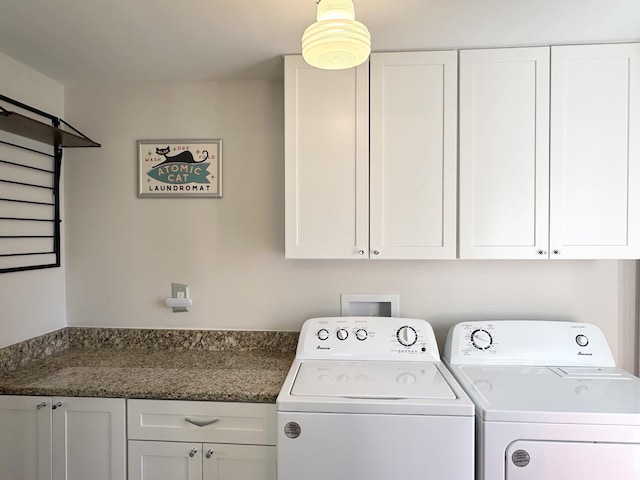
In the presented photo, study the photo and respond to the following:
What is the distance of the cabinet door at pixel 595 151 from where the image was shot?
64.0 inches

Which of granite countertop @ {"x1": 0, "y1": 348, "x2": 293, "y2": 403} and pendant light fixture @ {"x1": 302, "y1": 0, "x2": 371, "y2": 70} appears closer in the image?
pendant light fixture @ {"x1": 302, "y1": 0, "x2": 371, "y2": 70}

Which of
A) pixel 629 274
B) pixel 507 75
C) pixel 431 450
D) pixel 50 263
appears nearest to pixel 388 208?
pixel 507 75

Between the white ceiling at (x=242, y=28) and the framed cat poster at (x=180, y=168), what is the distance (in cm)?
39

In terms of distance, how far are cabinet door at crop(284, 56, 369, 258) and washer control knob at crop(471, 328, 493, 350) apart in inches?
26.0

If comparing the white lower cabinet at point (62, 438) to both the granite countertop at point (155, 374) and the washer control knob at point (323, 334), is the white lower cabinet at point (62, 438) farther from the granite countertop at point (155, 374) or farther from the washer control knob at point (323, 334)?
the washer control knob at point (323, 334)

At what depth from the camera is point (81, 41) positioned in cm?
161

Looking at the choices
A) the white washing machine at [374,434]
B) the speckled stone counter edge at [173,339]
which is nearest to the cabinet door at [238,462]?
the white washing machine at [374,434]

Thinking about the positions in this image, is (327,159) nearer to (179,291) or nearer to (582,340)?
(179,291)

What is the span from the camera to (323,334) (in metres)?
1.81

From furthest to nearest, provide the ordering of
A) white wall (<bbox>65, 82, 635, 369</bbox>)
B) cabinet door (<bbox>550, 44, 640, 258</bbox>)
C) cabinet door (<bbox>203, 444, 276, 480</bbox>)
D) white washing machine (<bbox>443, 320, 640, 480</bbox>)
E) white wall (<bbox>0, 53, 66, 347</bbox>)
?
white wall (<bbox>65, 82, 635, 369</bbox>) → white wall (<bbox>0, 53, 66, 347</bbox>) → cabinet door (<bbox>550, 44, 640, 258</bbox>) → cabinet door (<bbox>203, 444, 276, 480</bbox>) → white washing machine (<bbox>443, 320, 640, 480</bbox>)

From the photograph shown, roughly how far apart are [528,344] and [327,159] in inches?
49.7

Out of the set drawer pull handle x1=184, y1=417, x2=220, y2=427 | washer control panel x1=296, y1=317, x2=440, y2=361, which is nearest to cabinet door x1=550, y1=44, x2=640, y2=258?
washer control panel x1=296, y1=317, x2=440, y2=361

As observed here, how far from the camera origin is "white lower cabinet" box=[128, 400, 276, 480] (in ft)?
4.83

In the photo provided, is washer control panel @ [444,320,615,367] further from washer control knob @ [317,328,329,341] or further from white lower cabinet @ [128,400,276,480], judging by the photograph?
white lower cabinet @ [128,400,276,480]
